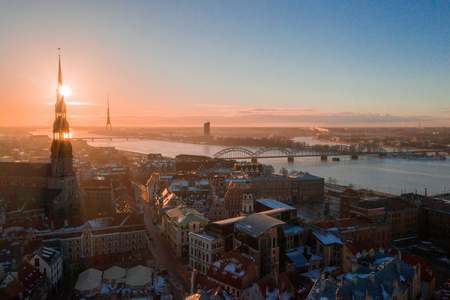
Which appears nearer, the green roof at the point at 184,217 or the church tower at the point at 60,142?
the green roof at the point at 184,217

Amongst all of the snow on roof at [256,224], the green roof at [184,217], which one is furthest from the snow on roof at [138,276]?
the snow on roof at [256,224]

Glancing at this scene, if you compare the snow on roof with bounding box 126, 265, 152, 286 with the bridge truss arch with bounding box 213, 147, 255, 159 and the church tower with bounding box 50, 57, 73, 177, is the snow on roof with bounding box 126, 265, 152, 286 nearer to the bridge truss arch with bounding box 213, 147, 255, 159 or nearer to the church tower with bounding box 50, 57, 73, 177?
the church tower with bounding box 50, 57, 73, 177

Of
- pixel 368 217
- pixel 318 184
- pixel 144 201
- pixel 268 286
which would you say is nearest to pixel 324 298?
pixel 268 286

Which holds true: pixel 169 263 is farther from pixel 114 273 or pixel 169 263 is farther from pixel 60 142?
pixel 60 142

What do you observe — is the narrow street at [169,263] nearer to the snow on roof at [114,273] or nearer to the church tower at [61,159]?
the snow on roof at [114,273]

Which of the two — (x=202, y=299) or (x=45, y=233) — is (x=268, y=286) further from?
(x=45, y=233)

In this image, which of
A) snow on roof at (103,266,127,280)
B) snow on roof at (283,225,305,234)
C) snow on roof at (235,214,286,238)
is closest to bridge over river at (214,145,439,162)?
snow on roof at (283,225,305,234)
